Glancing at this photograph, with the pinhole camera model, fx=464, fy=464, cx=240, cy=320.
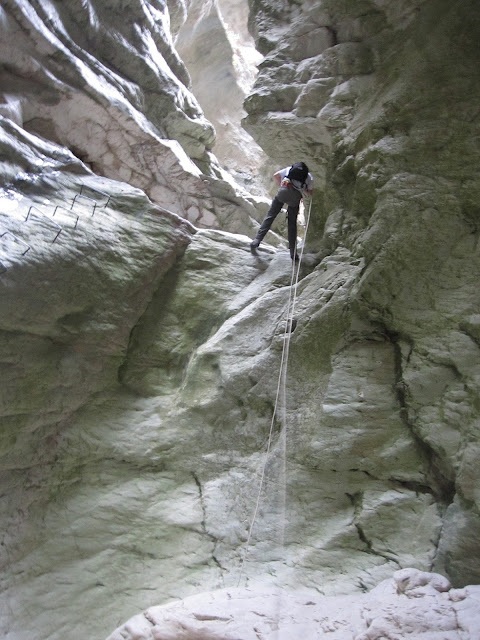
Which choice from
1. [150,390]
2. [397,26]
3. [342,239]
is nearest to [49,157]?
[150,390]

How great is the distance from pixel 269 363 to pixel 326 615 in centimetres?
255

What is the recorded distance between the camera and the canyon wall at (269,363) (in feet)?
13.6

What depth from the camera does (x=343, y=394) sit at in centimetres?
467

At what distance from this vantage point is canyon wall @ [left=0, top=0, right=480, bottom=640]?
4.14 metres

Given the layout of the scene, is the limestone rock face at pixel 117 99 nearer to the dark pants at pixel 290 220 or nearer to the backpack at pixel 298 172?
the dark pants at pixel 290 220

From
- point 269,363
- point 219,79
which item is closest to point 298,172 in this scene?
point 269,363

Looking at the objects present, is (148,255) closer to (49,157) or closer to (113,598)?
(49,157)

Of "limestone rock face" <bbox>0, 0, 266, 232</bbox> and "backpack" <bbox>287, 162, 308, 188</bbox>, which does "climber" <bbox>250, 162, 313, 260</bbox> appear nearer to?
"backpack" <bbox>287, 162, 308, 188</bbox>

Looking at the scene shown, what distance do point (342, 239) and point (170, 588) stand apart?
4.48 metres

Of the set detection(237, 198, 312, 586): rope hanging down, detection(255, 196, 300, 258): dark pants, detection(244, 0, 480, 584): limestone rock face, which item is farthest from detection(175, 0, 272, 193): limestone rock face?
detection(237, 198, 312, 586): rope hanging down

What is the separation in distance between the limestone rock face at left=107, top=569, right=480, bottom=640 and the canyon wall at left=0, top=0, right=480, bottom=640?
15 centimetres

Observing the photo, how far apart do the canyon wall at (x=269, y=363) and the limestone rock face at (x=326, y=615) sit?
0.48 ft

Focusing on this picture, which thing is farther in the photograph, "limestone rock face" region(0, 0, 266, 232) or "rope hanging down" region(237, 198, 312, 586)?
"limestone rock face" region(0, 0, 266, 232)

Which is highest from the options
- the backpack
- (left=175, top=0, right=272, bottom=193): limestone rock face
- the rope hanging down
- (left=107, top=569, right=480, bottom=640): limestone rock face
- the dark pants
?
(left=175, top=0, right=272, bottom=193): limestone rock face
